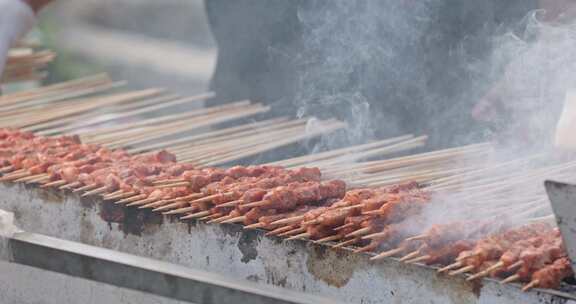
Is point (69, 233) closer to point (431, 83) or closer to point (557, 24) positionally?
point (431, 83)

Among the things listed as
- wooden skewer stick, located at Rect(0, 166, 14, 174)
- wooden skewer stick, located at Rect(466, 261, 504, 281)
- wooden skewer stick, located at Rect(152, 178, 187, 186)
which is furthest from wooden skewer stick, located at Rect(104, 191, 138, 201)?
wooden skewer stick, located at Rect(466, 261, 504, 281)

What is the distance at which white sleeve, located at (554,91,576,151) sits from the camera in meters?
4.40

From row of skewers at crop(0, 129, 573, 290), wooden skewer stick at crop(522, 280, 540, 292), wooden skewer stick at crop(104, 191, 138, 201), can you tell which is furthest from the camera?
wooden skewer stick at crop(104, 191, 138, 201)

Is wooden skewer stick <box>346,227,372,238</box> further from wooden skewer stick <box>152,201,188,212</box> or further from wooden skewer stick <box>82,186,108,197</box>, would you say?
wooden skewer stick <box>82,186,108,197</box>

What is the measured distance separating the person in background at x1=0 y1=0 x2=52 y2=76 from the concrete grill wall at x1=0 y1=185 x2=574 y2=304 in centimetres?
92

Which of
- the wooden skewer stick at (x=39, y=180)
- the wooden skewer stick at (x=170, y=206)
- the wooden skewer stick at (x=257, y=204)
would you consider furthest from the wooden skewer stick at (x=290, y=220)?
the wooden skewer stick at (x=39, y=180)

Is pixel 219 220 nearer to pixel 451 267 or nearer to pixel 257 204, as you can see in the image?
pixel 257 204

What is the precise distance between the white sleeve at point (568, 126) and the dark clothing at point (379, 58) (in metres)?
1.27

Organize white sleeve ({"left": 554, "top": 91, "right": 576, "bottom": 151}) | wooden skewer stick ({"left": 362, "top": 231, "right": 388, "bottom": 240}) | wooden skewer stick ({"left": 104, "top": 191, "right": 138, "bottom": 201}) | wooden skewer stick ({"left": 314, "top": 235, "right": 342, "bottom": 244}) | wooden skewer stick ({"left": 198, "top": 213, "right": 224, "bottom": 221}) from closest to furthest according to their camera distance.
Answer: wooden skewer stick ({"left": 362, "top": 231, "right": 388, "bottom": 240}), wooden skewer stick ({"left": 314, "top": 235, "right": 342, "bottom": 244}), wooden skewer stick ({"left": 198, "top": 213, "right": 224, "bottom": 221}), wooden skewer stick ({"left": 104, "top": 191, "right": 138, "bottom": 201}), white sleeve ({"left": 554, "top": 91, "right": 576, "bottom": 151})

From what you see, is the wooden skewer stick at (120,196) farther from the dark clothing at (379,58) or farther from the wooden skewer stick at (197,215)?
the dark clothing at (379,58)

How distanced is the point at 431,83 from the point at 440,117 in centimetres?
23

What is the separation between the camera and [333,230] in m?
3.71

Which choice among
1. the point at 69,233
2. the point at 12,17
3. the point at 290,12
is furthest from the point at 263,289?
the point at 290,12

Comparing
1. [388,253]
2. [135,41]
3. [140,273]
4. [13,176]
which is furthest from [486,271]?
[135,41]
